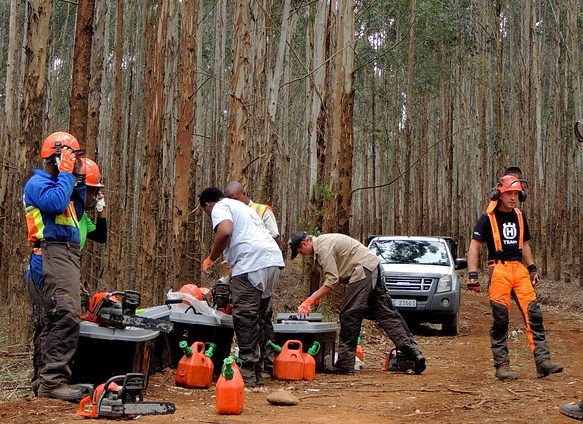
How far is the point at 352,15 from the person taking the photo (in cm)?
1430

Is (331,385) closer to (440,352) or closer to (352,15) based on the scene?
(440,352)

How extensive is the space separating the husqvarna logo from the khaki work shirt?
4.61 ft

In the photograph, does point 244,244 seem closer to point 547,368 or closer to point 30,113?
point 547,368

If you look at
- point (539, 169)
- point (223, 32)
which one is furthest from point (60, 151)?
point (539, 169)

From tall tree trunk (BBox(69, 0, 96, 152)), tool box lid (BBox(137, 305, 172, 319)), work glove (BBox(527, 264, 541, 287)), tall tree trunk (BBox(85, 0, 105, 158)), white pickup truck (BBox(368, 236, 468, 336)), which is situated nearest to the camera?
tool box lid (BBox(137, 305, 172, 319))

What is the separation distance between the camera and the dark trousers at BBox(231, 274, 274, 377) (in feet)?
24.5

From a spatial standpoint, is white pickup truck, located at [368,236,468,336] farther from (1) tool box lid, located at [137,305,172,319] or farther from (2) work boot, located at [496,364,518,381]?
(1) tool box lid, located at [137,305,172,319]

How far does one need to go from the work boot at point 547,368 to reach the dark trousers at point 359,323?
4.23 feet

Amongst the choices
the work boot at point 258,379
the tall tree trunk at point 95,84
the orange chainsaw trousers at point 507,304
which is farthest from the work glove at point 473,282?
the tall tree trunk at point 95,84

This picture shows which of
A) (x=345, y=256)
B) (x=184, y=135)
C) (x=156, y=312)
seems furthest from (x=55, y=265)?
(x=184, y=135)

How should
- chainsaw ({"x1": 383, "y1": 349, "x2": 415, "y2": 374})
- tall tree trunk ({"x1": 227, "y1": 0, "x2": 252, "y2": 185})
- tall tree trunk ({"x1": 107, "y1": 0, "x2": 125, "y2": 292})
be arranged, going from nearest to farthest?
chainsaw ({"x1": 383, "y1": 349, "x2": 415, "y2": 374}), tall tree trunk ({"x1": 227, "y1": 0, "x2": 252, "y2": 185}), tall tree trunk ({"x1": 107, "y1": 0, "x2": 125, "y2": 292})

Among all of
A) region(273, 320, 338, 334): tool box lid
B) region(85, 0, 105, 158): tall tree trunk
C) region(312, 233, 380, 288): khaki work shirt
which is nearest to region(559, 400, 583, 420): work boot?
region(273, 320, 338, 334): tool box lid

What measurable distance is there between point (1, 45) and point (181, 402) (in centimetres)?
3413

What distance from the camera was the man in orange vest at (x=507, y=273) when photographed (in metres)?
8.09
